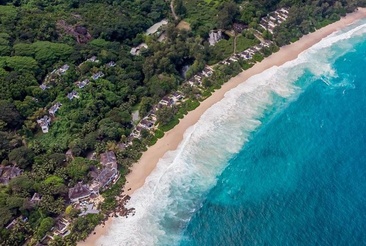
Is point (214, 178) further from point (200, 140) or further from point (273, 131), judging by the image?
point (273, 131)

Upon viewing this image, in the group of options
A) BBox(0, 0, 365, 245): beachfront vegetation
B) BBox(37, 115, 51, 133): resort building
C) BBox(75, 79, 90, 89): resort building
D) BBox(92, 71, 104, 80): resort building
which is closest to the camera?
BBox(0, 0, 365, 245): beachfront vegetation

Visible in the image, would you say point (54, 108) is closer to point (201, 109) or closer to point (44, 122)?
point (44, 122)

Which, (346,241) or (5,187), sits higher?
(5,187)

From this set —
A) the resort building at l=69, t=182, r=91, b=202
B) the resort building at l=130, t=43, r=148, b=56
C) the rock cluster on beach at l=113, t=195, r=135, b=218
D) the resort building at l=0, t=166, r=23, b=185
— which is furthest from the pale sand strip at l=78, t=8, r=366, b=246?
the resort building at l=130, t=43, r=148, b=56

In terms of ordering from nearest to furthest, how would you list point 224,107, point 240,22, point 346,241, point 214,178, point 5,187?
point 346,241 < point 5,187 < point 214,178 < point 224,107 < point 240,22

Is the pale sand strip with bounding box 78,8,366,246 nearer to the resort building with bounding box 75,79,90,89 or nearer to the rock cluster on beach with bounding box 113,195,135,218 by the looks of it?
the rock cluster on beach with bounding box 113,195,135,218

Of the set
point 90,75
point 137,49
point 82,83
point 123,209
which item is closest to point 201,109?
point 90,75

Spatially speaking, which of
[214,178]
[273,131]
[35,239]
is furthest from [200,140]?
[35,239]
